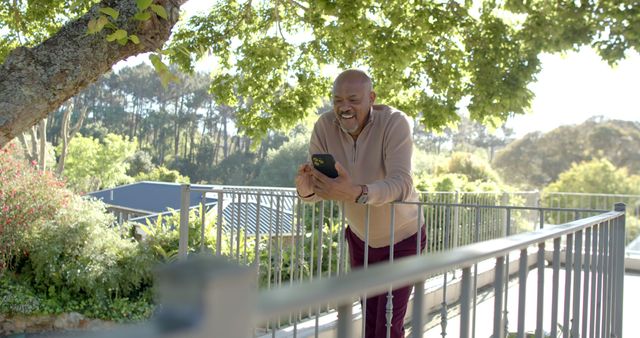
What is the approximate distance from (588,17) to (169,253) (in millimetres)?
6898

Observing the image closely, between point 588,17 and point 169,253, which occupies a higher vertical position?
point 588,17

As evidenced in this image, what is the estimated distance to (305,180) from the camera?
335 cm

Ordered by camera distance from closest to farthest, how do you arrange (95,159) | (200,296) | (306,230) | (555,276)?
(200,296) → (555,276) → (306,230) → (95,159)

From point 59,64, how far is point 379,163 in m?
2.40

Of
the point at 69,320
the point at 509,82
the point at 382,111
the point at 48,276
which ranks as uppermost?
the point at 509,82

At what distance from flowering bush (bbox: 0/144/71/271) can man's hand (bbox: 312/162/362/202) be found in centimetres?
839

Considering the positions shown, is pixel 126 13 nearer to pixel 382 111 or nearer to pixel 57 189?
pixel 382 111

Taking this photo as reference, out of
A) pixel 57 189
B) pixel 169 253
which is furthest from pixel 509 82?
pixel 57 189

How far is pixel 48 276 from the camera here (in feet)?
31.5

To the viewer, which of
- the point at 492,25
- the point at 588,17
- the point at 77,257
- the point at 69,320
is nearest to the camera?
the point at 588,17

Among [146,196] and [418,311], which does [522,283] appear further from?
[146,196]

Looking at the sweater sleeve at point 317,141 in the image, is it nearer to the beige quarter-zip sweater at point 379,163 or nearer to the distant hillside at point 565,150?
the beige quarter-zip sweater at point 379,163

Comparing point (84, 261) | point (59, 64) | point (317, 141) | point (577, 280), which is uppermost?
point (59, 64)

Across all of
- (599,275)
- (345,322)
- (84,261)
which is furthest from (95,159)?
(345,322)
